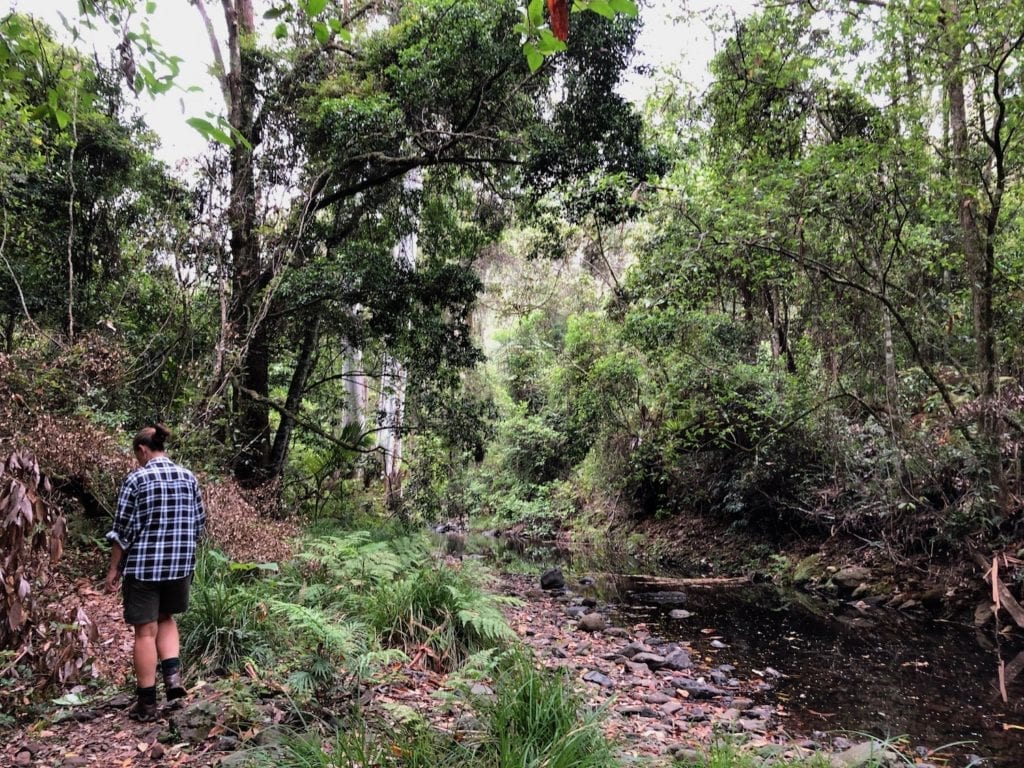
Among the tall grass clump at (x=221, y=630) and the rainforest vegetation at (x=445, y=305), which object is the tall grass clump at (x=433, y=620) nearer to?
the rainforest vegetation at (x=445, y=305)

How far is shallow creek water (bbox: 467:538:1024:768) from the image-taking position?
5391 millimetres

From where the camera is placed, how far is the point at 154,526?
3.98 m

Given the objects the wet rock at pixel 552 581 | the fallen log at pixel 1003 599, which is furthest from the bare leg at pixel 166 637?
the fallen log at pixel 1003 599

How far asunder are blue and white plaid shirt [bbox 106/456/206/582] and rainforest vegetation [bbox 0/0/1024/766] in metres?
0.46

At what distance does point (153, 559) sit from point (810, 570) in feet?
37.4

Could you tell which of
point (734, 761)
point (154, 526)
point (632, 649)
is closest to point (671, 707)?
point (632, 649)

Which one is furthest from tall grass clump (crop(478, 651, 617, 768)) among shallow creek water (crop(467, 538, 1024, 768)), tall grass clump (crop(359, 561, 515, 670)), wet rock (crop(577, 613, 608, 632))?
wet rock (crop(577, 613, 608, 632))

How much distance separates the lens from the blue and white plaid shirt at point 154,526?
12.9 feet

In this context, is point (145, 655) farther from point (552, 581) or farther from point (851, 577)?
point (851, 577)

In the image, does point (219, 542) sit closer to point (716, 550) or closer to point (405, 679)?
point (405, 679)

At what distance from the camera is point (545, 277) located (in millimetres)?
22984

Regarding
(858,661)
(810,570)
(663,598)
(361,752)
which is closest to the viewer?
(361,752)

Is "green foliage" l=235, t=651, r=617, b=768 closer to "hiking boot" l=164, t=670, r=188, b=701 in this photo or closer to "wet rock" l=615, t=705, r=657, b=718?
"hiking boot" l=164, t=670, r=188, b=701

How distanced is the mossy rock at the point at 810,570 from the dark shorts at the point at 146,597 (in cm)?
1096
